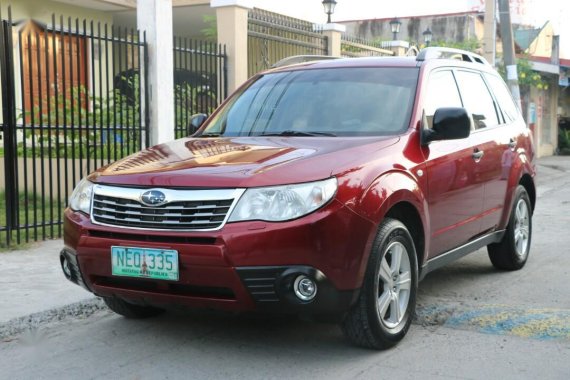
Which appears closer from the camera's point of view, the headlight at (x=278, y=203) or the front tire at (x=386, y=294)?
the headlight at (x=278, y=203)

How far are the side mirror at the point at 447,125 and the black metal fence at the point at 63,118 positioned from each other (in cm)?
436

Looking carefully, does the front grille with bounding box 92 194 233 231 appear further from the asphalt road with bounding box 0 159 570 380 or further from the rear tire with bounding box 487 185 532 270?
the rear tire with bounding box 487 185 532 270

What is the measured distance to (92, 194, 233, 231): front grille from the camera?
375 cm

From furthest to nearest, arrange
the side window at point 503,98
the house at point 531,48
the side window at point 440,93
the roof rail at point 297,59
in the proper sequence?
the house at point 531,48 → the side window at point 503,98 → the roof rail at point 297,59 → the side window at point 440,93

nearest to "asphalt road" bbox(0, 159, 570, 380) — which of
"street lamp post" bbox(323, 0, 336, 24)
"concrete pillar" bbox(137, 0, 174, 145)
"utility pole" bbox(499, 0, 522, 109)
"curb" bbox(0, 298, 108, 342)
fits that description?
"curb" bbox(0, 298, 108, 342)

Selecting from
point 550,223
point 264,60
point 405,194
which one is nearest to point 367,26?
point 264,60

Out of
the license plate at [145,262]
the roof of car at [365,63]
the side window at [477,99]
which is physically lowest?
the license plate at [145,262]

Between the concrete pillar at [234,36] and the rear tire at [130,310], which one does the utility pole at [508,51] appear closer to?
the concrete pillar at [234,36]

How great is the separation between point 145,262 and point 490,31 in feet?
56.8

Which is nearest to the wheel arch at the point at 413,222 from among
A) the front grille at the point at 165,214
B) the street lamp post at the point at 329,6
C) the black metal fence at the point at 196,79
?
the front grille at the point at 165,214

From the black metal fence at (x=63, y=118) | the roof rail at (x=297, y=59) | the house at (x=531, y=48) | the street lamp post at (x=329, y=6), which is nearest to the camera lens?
the roof rail at (x=297, y=59)

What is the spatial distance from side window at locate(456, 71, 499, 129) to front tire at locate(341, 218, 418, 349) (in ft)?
5.91

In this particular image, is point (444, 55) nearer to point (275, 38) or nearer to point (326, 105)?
point (326, 105)

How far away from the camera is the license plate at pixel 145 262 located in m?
3.78
